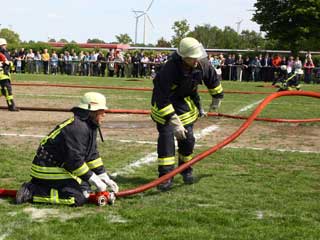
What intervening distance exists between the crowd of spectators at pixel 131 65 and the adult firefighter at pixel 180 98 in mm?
24891

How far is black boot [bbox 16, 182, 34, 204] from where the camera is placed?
211 inches

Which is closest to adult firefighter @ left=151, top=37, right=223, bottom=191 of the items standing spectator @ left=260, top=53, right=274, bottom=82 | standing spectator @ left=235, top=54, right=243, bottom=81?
standing spectator @ left=260, top=53, right=274, bottom=82

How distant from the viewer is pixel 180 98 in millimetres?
6426

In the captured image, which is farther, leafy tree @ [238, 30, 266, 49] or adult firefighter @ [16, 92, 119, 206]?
leafy tree @ [238, 30, 266, 49]

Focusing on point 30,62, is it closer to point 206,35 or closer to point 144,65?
point 144,65

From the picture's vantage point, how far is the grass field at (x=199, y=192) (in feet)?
15.3

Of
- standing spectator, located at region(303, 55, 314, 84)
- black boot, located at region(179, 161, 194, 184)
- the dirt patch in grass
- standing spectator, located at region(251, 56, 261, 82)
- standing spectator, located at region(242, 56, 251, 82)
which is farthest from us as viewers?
standing spectator, located at region(242, 56, 251, 82)

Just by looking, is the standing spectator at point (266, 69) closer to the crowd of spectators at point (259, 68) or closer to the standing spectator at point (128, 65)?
the crowd of spectators at point (259, 68)

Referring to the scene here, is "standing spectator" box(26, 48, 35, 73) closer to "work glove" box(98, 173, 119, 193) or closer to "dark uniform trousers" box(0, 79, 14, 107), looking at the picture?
"dark uniform trousers" box(0, 79, 14, 107)

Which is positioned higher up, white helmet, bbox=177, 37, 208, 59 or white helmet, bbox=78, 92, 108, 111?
white helmet, bbox=177, 37, 208, 59

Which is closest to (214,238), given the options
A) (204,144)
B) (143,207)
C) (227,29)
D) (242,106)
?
(143,207)

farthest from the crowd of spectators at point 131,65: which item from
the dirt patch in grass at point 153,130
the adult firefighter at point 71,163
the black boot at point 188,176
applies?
the adult firefighter at point 71,163

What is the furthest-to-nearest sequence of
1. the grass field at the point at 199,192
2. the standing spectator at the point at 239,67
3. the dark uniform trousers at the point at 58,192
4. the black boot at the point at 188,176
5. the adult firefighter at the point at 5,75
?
the standing spectator at the point at 239,67 → the adult firefighter at the point at 5,75 → the black boot at the point at 188,176 → the dark uniform trousers at the point at 58,192 → the grass field at the point at 199,192

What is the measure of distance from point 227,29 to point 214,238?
8620cm
